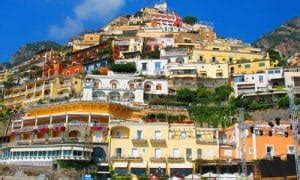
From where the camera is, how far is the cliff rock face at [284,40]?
172 meters

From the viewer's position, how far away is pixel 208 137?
192ft

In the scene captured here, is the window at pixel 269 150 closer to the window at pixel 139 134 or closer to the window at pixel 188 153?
the window at pixel 188 153

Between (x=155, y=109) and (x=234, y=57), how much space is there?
27.9 meters

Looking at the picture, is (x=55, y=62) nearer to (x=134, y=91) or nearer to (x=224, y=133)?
(x=134, y=91)

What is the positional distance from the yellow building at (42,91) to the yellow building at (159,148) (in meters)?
20.5

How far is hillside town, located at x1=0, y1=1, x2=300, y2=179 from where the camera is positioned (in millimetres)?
55156

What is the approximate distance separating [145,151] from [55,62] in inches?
1914

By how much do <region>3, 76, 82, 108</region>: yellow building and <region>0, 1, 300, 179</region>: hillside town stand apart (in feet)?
0.69

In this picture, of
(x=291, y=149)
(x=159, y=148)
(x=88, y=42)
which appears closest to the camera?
(x=291, y=149)

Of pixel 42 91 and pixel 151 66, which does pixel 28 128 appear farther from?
pixel 151 66

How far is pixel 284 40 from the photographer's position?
18125 centimetres

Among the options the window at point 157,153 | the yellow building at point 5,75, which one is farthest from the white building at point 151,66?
the yellow building at point 5,75

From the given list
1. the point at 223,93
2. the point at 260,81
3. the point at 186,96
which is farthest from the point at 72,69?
the point at 260,81

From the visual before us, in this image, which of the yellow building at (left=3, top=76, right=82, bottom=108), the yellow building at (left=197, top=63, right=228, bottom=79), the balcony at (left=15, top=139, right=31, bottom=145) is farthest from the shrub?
the balcony at (left=15, top=139, right=31, bottom=145)
